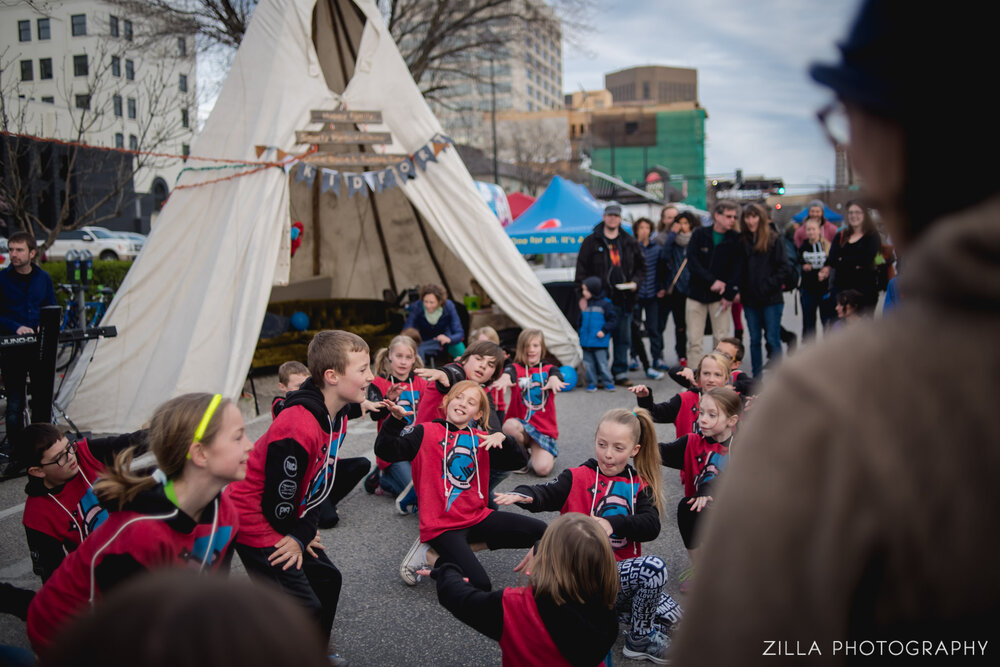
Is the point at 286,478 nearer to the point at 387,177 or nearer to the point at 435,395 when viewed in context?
the point at 435,395

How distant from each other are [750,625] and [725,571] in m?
0.06

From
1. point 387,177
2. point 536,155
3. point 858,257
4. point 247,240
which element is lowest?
point 858,257

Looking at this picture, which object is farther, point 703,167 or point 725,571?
point 703,167

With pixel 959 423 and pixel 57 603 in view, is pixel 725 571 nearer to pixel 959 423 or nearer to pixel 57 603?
pixel 959 423

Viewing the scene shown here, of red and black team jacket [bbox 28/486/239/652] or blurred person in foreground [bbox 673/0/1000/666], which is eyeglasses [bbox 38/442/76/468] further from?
blurred person in foreground [bbox 673/0/1000/666]

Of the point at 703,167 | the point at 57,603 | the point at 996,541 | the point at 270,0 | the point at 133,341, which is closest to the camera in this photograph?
the point at 996,541

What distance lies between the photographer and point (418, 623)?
343 centimetres

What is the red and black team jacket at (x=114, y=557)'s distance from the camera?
226cm

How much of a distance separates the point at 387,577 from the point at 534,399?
2.31m

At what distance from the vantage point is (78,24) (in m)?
8.67

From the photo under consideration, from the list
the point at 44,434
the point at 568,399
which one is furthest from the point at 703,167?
the point at 44,434

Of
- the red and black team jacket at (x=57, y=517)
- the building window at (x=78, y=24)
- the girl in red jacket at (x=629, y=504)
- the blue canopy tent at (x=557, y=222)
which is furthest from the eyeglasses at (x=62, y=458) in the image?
the blue canopy tent at (x=557, y=222)

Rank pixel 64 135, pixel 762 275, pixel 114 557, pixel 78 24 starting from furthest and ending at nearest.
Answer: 1. pixel 64 135
2. pixel 78 24
3. pixel 762 275
4. pixel 114 557

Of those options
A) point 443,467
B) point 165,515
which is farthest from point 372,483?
point 165,515
